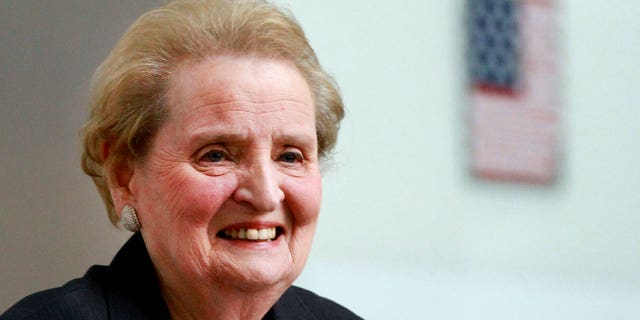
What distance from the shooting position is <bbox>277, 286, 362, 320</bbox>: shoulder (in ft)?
7.23

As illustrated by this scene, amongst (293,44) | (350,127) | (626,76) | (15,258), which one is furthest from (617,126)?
(15,258)

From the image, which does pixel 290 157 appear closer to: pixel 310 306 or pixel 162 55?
pixel 162 55

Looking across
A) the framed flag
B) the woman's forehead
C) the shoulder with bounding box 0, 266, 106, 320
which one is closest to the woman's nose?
the woman's forehead

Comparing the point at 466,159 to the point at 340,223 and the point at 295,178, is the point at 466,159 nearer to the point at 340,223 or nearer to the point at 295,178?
the point at 340,223

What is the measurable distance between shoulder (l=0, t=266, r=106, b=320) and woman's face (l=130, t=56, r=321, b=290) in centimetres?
15

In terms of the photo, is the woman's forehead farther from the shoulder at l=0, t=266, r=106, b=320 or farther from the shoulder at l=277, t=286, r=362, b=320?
the shoulder at l=277, t=286, r=362, b=320

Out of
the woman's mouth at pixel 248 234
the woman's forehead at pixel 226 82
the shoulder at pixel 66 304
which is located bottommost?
→ the shoulder at pixel 66 304

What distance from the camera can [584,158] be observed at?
3186 millimetres

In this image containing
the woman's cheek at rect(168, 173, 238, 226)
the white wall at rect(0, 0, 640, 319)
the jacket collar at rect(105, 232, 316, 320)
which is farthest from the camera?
the white wall at rect(0, 0, 640, 319)

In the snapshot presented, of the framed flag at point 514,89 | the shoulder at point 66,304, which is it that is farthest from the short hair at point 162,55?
the framed flag at point 514,89

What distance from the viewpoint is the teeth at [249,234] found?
186 cm

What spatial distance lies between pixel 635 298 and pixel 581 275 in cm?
25

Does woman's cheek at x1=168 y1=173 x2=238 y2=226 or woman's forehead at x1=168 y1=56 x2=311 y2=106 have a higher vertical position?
woman's forehead at x1=168 y1=56 x2=311 y2=106

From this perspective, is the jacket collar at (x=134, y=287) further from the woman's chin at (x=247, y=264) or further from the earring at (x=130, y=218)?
the woman's chin at (x=247, y=264)
